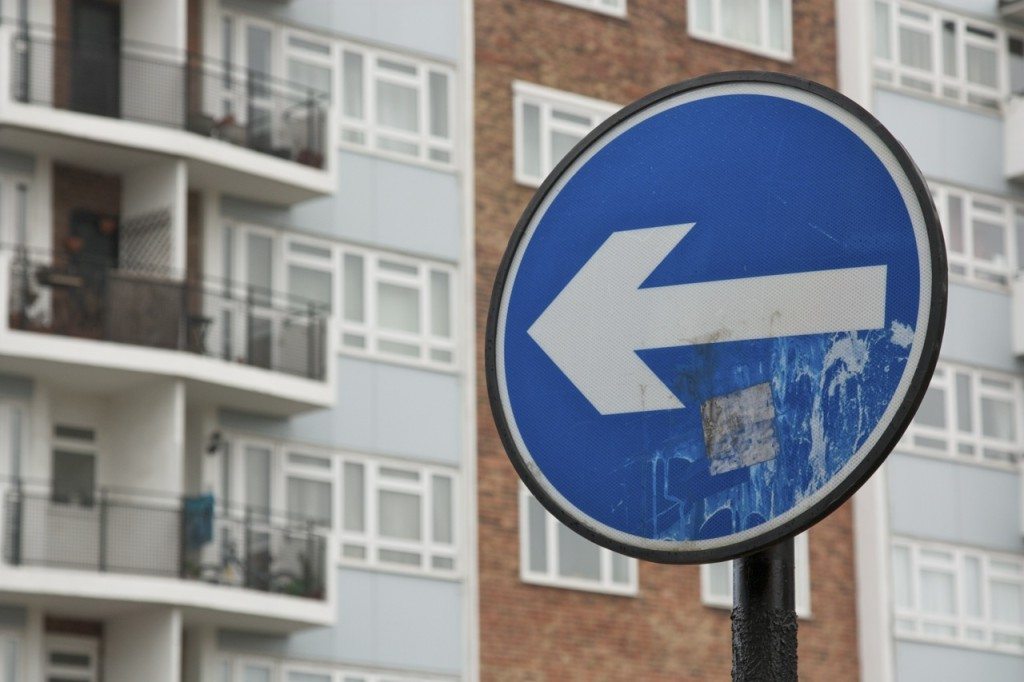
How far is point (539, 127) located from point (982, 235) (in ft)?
31.6

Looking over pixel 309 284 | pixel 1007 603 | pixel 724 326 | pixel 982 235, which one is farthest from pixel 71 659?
pixel 724 326

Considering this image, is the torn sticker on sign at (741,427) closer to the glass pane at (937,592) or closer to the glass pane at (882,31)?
the glass pane at (937,592)

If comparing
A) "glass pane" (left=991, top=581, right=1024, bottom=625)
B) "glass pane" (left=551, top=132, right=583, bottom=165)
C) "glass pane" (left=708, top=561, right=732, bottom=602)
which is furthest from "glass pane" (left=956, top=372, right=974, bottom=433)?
"glass pane" (left=551, top=132, right=583, bottom=165)

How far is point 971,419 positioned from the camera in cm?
4128

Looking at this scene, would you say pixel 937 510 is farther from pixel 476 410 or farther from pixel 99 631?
pixel 99 631

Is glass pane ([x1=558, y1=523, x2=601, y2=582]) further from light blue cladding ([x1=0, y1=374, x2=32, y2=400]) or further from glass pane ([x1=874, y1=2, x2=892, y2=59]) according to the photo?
glass pane ([x1=874, y1=2, x2=892, y2=59])

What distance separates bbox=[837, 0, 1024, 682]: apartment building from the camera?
1571 inches

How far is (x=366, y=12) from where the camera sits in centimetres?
3578

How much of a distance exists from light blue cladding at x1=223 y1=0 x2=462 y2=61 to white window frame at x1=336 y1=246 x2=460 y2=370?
3517 mm

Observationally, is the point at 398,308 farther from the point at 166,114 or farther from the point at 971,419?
the point at 971,419

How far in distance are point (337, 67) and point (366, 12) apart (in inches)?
41.2

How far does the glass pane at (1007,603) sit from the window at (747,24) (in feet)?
33.6

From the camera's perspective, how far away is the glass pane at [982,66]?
142 feet

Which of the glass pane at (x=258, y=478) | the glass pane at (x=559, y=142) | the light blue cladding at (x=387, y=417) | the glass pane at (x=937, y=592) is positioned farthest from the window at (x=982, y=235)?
the glass pane at (x=258, y=478)
